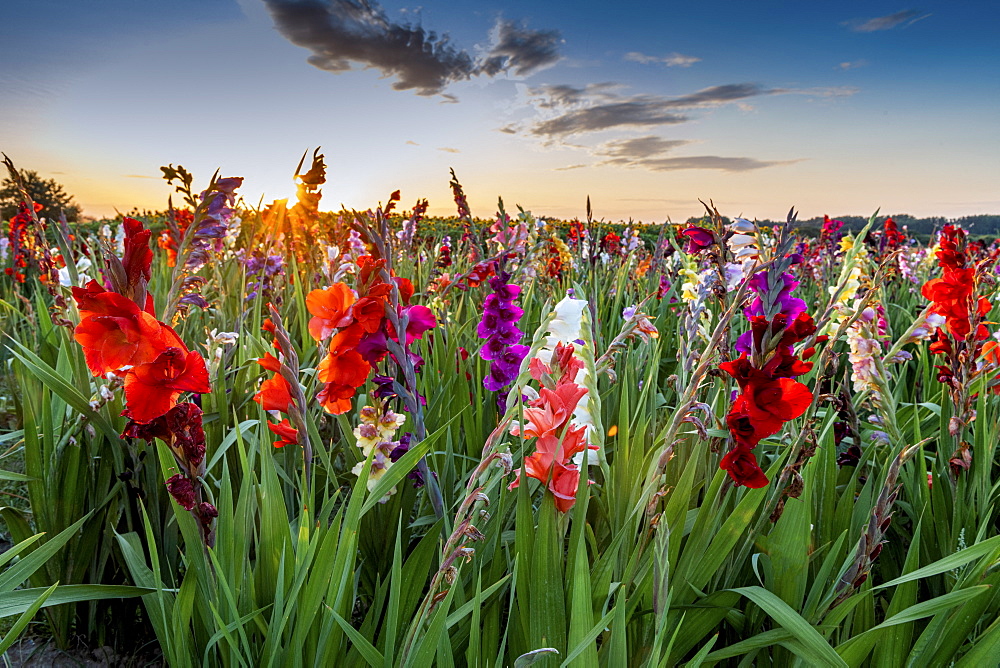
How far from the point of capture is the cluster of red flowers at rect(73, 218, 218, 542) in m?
0.92

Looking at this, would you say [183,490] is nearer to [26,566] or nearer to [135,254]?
[135,254]

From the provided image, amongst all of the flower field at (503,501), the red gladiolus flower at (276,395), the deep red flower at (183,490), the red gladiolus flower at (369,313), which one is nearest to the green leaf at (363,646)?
the flower field at (503,501)

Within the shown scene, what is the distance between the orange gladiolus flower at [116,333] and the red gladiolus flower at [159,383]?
0.6 inches

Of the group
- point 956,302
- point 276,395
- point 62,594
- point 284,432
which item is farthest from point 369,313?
point 956,302

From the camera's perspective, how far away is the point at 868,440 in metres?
2.45

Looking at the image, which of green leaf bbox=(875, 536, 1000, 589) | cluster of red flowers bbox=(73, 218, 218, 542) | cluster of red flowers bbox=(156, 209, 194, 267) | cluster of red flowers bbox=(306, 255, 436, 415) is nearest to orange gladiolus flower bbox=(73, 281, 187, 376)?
cluster of red flowers bbox=(73, 218, 218, 542)

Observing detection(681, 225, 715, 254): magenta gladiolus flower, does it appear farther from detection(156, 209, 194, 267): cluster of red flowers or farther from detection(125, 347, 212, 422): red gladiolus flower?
detection(156, 209, 194, 267): cluster of red flowers

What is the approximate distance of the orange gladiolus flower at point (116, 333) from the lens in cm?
91

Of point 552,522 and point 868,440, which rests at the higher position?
point 552,522

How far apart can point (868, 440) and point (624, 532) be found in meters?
1.87

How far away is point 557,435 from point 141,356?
0.69 m

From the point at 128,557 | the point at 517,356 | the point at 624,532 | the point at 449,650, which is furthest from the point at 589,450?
the point at 128,557

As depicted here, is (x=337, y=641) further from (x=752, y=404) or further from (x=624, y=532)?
(x=752, y=404)

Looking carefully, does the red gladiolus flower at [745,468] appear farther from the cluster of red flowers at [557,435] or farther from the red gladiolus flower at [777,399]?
the cluster of red flowers at [557,435]
